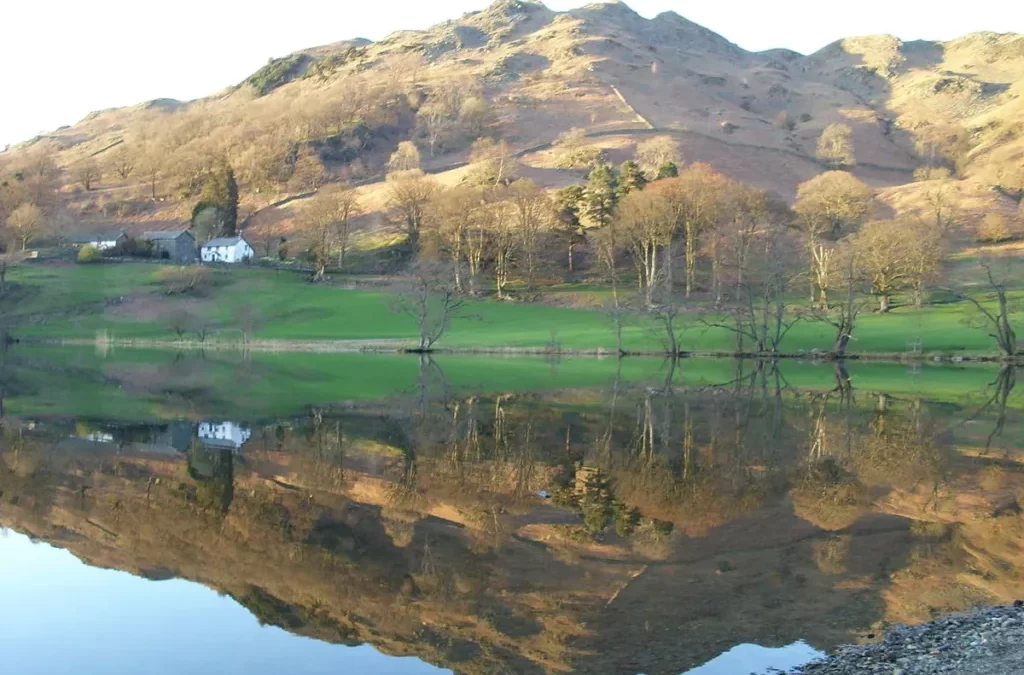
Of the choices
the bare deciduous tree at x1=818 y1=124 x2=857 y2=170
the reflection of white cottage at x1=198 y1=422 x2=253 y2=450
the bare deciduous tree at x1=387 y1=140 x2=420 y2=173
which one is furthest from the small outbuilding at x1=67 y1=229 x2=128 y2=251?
the bare deciduous tree at x1=818 y1=124 x2=857 y2=170

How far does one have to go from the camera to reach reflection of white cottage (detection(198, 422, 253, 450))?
25109mm

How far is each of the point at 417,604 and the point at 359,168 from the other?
568 ft

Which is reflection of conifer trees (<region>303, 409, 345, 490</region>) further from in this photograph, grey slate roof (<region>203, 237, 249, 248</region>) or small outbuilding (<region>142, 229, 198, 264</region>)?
grey slate roof (<region>203, 237, 249, 248</region>)

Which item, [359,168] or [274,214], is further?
[359,168]

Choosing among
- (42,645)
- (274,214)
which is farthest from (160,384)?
(274,214)

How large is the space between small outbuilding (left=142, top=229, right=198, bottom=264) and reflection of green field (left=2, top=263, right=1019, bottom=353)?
10790 millimetres

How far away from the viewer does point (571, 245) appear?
10475 cm

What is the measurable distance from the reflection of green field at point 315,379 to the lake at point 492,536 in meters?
3.51

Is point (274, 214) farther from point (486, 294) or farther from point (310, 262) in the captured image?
point (486, 294)

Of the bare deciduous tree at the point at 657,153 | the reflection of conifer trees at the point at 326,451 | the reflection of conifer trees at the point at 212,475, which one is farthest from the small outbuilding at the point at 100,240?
the reflection of conifer trees at the point at 212,475

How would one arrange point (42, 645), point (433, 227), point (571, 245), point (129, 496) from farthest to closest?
1. point (571, 245)
2. point (433, 227)
3. point (129, 496)
4. point (42, 645)

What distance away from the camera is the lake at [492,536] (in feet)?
36.8

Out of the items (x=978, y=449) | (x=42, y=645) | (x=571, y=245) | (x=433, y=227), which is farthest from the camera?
(x=571, y=245)

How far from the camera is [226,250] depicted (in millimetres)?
115688
